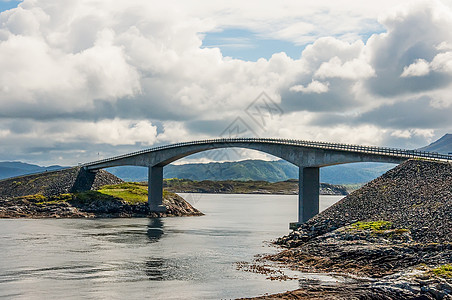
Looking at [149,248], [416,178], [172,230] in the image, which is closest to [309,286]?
[149,248]

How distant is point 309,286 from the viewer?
1478 inches

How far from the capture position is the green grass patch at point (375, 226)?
52.5 m

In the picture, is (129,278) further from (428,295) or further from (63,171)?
(63,171)

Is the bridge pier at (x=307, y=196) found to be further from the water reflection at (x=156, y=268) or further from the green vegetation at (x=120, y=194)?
the green vegetation at (x=120, y=194)

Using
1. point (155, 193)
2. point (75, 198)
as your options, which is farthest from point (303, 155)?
point (75, 198)

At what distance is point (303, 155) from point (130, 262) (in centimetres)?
4392

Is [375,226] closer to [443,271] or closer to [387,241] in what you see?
[387,241]

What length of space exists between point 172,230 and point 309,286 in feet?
157

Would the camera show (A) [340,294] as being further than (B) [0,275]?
No

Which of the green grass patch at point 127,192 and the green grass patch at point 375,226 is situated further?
the green grass patch at point 127,192

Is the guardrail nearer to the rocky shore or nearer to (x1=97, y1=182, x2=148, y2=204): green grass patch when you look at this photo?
the rocky shore

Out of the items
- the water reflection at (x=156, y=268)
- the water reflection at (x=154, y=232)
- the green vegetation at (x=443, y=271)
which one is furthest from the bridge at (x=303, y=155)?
the water reflection at (x=156, y=268)

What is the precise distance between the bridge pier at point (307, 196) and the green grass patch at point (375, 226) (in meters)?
27.8

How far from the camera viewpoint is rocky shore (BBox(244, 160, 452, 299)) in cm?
3450
